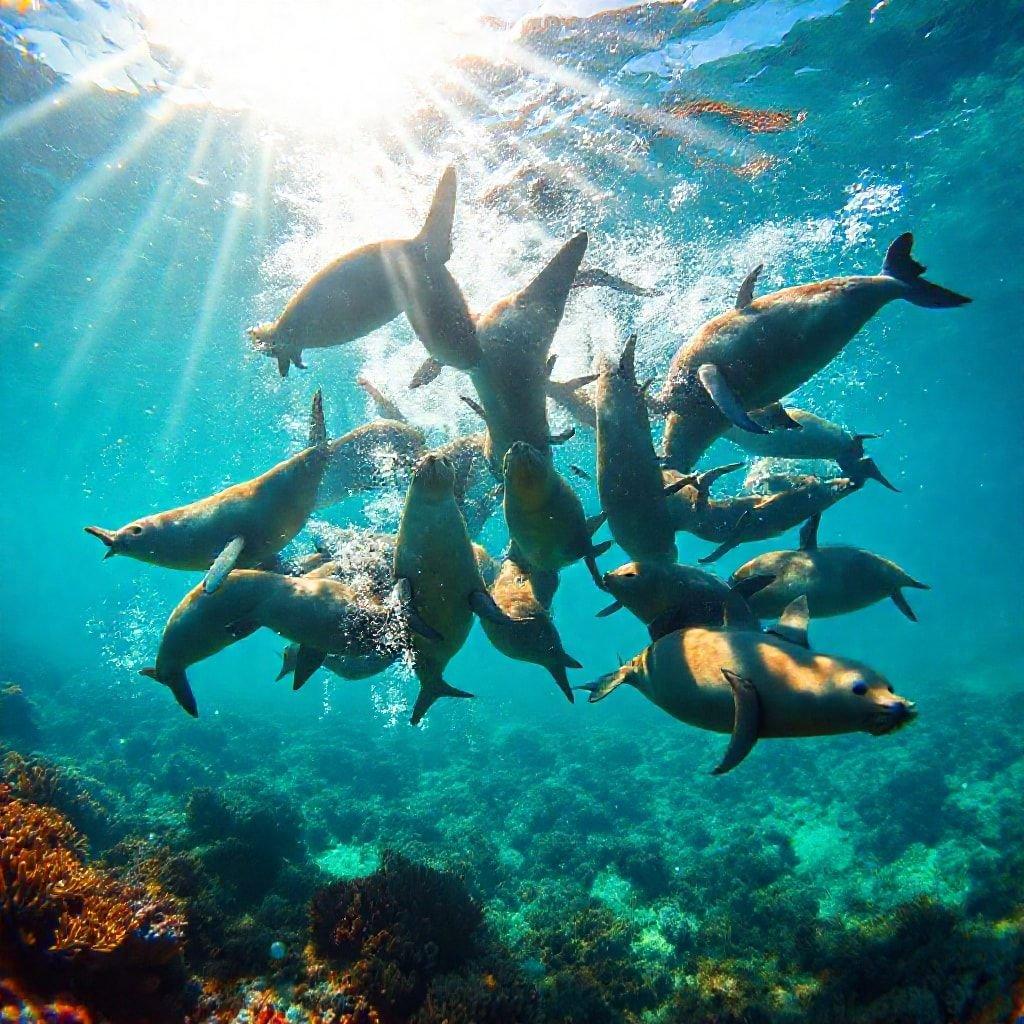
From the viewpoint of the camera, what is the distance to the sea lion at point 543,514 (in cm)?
397

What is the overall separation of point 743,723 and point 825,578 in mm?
2819

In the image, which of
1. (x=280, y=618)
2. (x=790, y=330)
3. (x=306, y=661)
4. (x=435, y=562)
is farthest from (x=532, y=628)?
(x=790, y=330)

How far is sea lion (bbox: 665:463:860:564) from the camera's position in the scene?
5.56 metres

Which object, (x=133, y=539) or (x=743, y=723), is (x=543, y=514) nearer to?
(x=743, y=723)

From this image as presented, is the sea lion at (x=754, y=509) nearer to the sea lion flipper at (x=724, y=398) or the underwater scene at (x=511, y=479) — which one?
the underwater scene at (x=511, y=479)

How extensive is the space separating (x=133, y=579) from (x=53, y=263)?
109555 millimetres

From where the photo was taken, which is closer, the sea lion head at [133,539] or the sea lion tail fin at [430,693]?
the sea lion head at [133,539]

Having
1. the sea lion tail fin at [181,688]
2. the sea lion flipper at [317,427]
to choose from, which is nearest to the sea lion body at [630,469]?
the sea lion flipper at [317,427]

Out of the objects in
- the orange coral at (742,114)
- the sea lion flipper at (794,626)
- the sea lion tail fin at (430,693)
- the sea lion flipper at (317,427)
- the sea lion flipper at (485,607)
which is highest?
the orange coral at (742,114)

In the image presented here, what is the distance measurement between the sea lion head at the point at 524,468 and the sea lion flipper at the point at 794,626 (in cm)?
195

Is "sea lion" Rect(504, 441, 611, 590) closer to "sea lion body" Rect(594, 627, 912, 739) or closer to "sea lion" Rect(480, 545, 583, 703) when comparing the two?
"sea lion" Rect(480, 545, 583, 703)

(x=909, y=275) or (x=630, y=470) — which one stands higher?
(x=909, y=275)

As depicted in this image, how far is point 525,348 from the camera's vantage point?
4766 millimetres

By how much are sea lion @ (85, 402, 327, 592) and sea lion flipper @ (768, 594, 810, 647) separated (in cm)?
425
